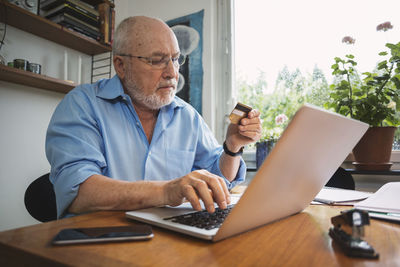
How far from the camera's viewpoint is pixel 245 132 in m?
0.95

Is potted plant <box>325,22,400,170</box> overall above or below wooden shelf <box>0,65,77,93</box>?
below

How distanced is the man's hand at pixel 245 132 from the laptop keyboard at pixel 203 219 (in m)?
0.41

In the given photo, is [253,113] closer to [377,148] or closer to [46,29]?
[377,148]

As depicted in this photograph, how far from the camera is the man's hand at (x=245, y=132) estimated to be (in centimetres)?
92

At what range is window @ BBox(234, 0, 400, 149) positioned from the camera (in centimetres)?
188

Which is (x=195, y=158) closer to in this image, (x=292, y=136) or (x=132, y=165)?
(x=132, y=165)

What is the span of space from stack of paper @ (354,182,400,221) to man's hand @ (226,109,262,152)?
387 mm

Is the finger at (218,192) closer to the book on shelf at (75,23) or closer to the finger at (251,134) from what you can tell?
the finger at (251,134)

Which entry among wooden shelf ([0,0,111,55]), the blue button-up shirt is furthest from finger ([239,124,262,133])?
wooden shelf ([0,0,111,55])

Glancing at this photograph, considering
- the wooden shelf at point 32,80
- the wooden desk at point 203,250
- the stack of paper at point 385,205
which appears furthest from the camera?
the wooden shelf at point 32,80

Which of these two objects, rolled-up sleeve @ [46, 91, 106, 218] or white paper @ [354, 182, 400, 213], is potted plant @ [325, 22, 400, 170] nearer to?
white paper @ [354, 182, 400, 213]

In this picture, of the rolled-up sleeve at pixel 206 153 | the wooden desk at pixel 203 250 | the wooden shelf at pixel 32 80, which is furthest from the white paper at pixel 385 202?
the wooden shelf at pixel 32 80

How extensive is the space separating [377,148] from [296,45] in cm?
101

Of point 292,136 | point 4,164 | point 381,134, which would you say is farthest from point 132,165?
point 381,134
